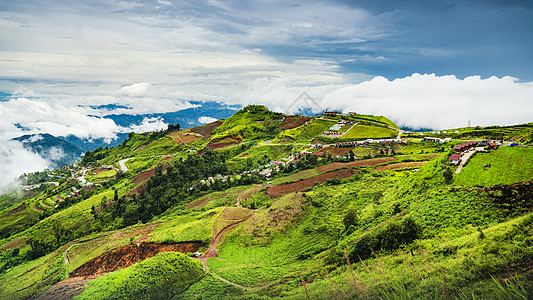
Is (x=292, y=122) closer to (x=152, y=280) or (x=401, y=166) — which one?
(x=401, y=166)

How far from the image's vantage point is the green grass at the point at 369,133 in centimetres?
8925

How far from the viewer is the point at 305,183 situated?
58812 millimetres

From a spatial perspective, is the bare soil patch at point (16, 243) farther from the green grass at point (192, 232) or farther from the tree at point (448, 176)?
the tree at point (448, 176)

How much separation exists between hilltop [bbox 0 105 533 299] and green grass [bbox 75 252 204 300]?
5.3 inches

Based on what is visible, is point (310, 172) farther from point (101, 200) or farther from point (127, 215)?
point (101, 200)

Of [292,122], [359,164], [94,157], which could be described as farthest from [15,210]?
[359,164]

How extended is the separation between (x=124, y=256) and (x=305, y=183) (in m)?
35.7

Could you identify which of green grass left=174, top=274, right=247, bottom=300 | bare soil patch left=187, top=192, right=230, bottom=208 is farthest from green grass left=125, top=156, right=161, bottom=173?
green grass left=174, top=274, right=247, bottom=300

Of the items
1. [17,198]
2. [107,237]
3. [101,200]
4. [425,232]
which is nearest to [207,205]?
[107,237]

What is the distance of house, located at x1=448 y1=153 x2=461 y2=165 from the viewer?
34009 millimetres

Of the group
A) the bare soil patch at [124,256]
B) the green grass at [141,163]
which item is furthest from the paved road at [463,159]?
the green grass at [141,163]

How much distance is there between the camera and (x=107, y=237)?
51156 mm

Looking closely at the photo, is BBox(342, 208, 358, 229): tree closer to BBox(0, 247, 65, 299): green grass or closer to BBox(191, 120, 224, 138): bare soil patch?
BBox(0, 247, 65, 299): green grass

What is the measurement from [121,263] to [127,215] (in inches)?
1238
